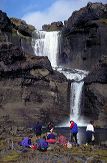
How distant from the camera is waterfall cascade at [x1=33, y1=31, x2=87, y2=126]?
3829 inches

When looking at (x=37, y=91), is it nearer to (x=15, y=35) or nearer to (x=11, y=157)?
(x=15, y=35)

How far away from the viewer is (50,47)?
12275 centimetres

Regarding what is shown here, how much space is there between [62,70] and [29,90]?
16366 millimetres

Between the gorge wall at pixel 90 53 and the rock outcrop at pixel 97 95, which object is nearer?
the rock outcrop at pixel 97 95

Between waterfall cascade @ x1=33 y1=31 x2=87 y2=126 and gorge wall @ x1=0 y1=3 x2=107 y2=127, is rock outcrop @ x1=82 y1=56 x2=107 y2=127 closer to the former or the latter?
gorge wall @ x1=0 y1=3 x2=107 y2=127

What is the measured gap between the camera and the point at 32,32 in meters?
130

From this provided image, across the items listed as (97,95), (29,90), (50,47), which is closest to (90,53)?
(50,47)

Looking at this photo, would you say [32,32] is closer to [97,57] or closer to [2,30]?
[2,30]

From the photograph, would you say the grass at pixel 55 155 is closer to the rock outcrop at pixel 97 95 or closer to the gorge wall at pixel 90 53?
the rock outcrop at pixel 97 95

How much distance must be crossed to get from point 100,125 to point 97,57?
85.2ft

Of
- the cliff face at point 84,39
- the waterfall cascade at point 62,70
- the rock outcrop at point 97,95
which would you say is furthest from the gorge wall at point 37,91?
the cliff face at point 84,39

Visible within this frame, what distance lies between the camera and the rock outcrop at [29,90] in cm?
9125

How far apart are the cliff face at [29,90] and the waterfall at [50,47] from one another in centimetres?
2501

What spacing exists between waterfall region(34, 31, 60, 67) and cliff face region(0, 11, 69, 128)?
2501 cm
